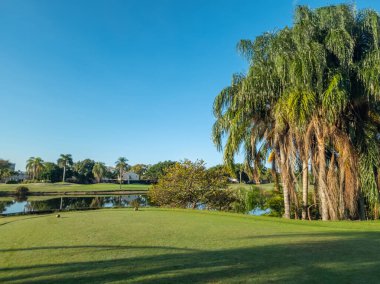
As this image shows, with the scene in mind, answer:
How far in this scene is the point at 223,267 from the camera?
427 cm

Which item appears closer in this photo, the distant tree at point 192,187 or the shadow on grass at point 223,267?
the shadow on grass at point 223,267

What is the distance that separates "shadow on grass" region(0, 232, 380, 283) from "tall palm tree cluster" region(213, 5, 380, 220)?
888 centimetres

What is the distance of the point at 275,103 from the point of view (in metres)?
15.3

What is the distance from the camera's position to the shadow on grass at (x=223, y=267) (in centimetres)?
379

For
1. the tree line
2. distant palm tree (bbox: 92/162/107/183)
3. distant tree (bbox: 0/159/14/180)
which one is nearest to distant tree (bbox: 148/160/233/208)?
the tree line

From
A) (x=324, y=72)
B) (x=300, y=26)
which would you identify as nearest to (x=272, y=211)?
(x=324, y=72)

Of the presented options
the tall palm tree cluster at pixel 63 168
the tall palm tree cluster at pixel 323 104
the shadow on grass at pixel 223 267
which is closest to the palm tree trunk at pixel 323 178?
the tall palm tree cluster at pixel 323 104

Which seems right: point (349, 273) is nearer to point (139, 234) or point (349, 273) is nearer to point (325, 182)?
point (139, 234)

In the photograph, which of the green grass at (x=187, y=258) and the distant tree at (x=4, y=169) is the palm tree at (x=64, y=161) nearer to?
the distant tree at (x=4, y=169)

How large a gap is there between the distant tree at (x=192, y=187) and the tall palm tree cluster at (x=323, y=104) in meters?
6.38

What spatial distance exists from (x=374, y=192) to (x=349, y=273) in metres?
10.8

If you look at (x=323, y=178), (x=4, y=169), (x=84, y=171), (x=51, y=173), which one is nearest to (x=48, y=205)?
(x=323, y=178)

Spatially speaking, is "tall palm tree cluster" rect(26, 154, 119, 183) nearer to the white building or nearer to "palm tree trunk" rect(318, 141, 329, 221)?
the white building

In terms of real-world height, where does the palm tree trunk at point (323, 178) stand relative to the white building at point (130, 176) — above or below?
below
